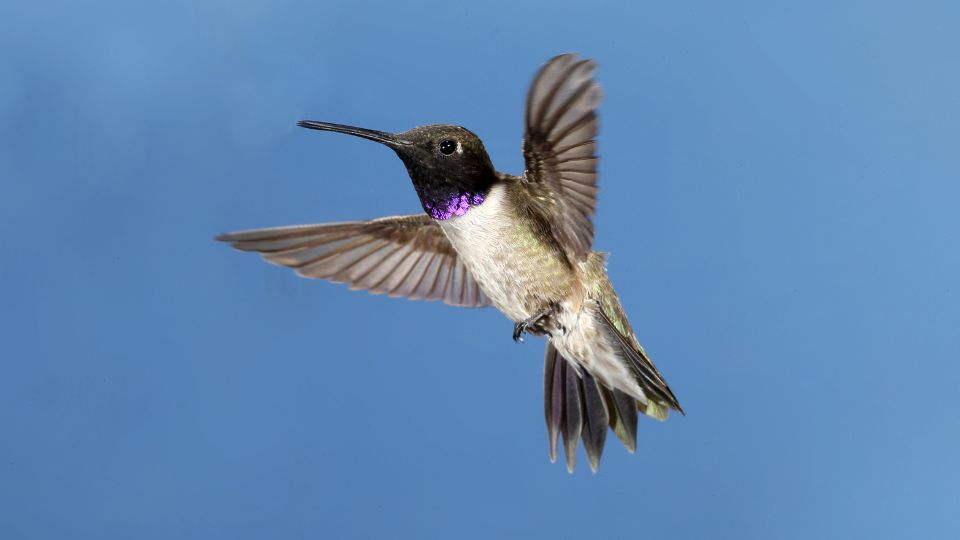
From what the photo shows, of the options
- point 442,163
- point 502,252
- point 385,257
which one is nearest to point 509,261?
point 502,252

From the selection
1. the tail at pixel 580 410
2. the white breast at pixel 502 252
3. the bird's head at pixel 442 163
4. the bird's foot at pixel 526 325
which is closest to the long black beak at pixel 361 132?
the bird's head at pixel 442 163

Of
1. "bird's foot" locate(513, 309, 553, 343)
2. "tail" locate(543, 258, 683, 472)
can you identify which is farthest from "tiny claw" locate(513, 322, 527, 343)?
"tail" locate(543, 258, 683, 472)

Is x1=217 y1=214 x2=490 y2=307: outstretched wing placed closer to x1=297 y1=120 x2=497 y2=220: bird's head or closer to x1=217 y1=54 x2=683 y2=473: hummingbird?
x1=217 y1=54 x2=683 y2=473: hummingbird

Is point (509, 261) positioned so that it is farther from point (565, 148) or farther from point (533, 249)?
point (565, 148)

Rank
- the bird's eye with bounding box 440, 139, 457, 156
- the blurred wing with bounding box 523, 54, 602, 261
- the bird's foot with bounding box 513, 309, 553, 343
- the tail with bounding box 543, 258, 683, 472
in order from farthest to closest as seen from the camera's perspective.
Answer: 1. the tail with bounding box 543, 258, 683, 472
2. the bird's foot with bounding box 513, 309, 553, 343
3. the bird's eye with bounding box 440, 139, 457, 156
4. the blurred wing with bounding box 523, 54, 602, 261

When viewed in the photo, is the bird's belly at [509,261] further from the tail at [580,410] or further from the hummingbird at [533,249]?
the tail at [580,410]

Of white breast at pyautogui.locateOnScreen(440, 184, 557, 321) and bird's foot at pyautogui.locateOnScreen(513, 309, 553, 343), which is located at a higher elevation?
white breast at pyautogui.locateOnScreen(440, 184, 557, 321)

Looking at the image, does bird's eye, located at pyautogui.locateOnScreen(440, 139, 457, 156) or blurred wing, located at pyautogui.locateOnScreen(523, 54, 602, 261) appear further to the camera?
bird's eye, located at pyautogui.locateOnScreen(440, 139, 457, 156)

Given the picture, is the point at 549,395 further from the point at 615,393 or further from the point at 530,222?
the point at 530,222
